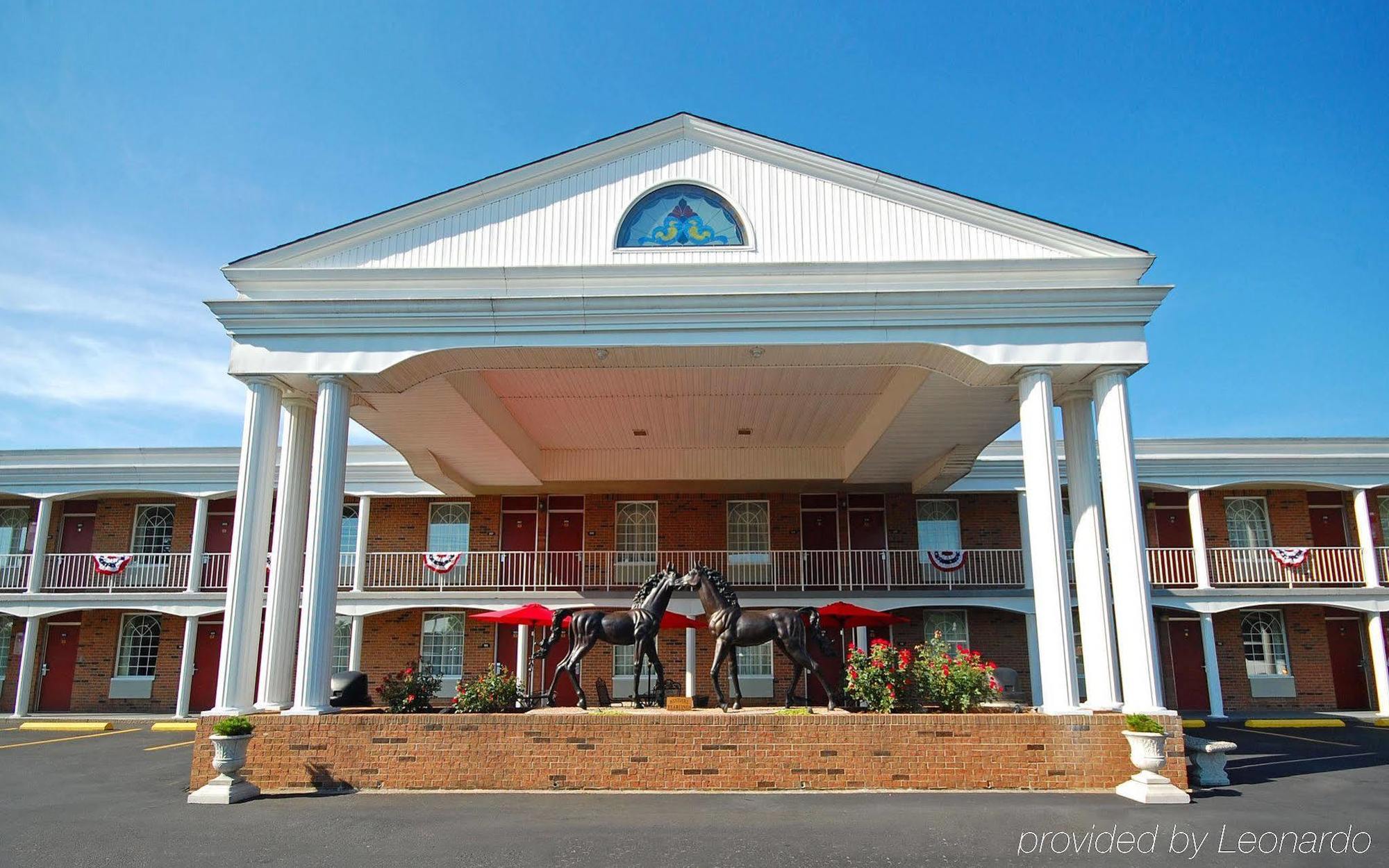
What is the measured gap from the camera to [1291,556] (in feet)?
68.7

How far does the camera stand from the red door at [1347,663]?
21609 mm

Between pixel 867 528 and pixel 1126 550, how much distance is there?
35.2 feet

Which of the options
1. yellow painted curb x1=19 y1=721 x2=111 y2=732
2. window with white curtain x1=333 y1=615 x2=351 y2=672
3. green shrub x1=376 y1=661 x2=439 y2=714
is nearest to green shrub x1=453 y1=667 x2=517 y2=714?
green shrub x1=376 y1=661 x2=439 y2=714

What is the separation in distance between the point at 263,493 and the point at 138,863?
5.47 m

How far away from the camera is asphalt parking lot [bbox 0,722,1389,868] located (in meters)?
7.67

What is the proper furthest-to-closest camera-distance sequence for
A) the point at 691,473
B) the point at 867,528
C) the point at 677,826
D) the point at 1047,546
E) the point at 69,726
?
the point at 867,528 < the point at 691,473 < the point at 69,726 < the point at 1047,546 < the point at 677,826

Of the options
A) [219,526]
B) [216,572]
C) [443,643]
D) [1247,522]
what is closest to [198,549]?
[216,572]

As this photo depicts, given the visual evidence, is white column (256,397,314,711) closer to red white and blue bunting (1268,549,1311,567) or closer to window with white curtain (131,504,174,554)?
window with white curtain (131,504,174,554)

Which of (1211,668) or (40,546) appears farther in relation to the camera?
(40,546)

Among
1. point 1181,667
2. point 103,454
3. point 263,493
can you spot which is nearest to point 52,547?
point 103,454

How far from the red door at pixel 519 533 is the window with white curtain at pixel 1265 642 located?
17.5 metres

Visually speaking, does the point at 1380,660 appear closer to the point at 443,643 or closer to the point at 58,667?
the point at 443,643

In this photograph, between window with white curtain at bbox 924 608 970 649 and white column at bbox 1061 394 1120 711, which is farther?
window with white curtain at bbox 924 608 970 649

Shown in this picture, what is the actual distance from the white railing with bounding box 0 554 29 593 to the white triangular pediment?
1541 cm
